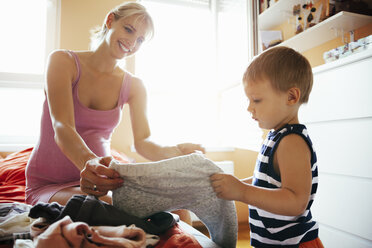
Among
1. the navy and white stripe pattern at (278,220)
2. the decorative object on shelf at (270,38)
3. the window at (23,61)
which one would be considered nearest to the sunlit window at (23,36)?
the window at (23,61)

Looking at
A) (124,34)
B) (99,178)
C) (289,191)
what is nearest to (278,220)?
(289,191)

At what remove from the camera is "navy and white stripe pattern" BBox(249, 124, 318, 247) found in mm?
784

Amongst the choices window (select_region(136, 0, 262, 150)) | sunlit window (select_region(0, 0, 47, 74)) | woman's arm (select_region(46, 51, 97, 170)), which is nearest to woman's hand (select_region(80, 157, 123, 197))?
woman's arm (select_region(46, 51, 97, 170))

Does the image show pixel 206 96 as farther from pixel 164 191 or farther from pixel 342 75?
pixel 164 191

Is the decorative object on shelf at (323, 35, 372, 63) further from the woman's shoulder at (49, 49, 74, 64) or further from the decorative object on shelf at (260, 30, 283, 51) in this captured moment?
the woman's shoulder at (49, 49, 74, 64)

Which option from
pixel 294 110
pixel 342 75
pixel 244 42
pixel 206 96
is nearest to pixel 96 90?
pixel 294 110

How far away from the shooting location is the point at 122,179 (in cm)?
63

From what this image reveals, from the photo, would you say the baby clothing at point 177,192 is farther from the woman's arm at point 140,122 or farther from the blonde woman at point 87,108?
the woman's arm at point 140,122

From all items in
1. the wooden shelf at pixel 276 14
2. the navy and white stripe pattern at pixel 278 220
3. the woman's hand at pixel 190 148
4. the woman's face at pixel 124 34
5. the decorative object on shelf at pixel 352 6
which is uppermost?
the wooden shelf at pixel 276 14

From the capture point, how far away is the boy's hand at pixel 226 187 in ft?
2.13

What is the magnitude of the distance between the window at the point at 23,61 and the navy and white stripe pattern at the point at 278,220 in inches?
87.6

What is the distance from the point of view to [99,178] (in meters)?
0.63

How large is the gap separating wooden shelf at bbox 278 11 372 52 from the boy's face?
3.96 ft

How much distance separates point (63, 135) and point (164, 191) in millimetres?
431
